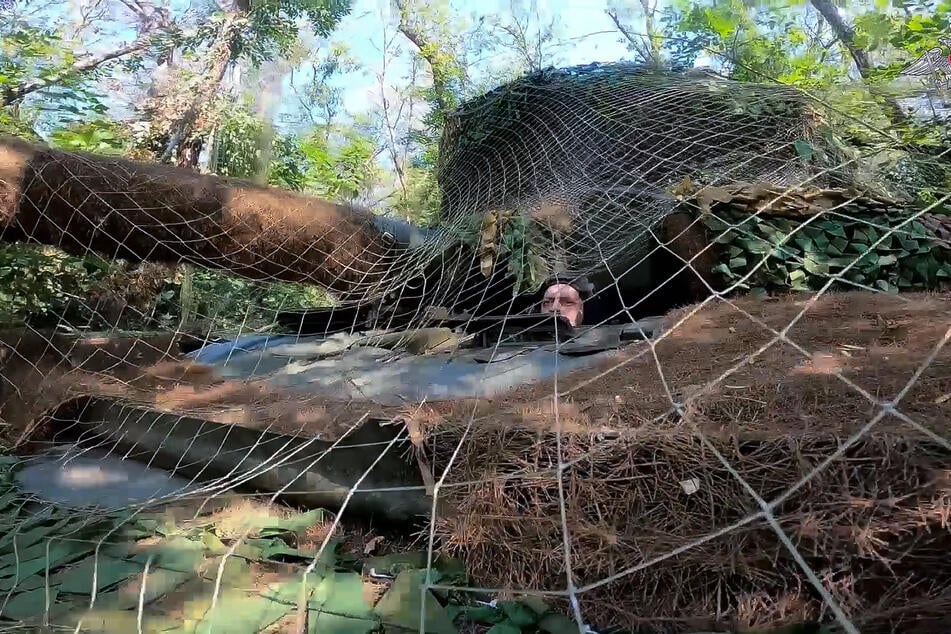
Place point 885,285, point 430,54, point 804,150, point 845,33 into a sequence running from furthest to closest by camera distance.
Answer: point 430,54 → point 845,33 → point 804,150 → point 885,285

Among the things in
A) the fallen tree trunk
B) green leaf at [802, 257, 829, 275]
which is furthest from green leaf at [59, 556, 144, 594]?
green leaf at [802, 257, 829, 275]

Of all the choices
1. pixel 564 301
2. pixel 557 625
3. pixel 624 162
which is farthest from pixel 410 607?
pixel 624 162

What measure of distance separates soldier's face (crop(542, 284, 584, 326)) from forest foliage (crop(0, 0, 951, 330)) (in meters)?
1.67

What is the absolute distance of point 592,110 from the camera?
12.5 ft

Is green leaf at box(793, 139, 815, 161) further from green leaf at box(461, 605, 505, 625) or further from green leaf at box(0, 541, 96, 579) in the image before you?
green leaf at box(0, 541, 96, 579)

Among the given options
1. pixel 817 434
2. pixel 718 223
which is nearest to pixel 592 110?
pixel 718 223

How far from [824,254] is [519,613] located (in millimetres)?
2470

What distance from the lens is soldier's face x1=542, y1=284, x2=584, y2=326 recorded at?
9.76 feet

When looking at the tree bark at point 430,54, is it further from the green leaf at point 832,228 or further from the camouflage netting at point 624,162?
the green leaf at point 832,228

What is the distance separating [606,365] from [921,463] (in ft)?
3.61

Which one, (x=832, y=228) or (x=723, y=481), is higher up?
(x=832, y=228)

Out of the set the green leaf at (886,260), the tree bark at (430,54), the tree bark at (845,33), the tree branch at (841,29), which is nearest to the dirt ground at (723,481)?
the green leaf at (886,260)

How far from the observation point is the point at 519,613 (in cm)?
118

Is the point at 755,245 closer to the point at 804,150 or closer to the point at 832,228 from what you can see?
the point at 832,228
